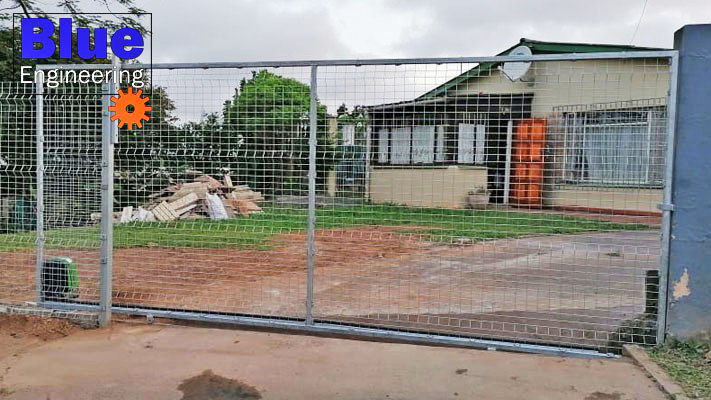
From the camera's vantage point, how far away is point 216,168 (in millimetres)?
4895

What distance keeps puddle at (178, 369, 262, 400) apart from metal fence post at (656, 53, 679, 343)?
3.00 meters

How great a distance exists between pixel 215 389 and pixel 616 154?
3.77 metres

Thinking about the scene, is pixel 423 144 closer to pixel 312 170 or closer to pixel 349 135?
pixel 349 135

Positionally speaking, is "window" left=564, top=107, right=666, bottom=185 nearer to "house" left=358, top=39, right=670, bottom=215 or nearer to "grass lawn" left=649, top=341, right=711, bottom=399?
"house" left=358, top=39, right=670, bottom=215

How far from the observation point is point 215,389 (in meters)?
3.44

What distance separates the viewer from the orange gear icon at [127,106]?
→ 15.1 feet

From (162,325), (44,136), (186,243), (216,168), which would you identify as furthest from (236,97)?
(186,243)

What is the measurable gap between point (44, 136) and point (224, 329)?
102 inches

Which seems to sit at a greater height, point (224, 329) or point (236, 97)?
point (236, 97)

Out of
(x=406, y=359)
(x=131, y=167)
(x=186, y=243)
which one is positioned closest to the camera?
(x=406, y=359)

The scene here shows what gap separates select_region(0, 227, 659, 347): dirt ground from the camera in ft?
17.0

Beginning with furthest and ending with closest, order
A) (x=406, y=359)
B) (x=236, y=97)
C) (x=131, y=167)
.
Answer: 1. (x=131, y=167)
2. (x=236, y=97)
3. (x=406, y=359)

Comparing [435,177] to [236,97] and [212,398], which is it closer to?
[236,97]

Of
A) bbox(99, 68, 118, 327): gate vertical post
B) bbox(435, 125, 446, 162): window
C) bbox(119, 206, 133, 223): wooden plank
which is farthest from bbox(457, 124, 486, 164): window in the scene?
bbox(119, 206, 133, 223): wooden plank
